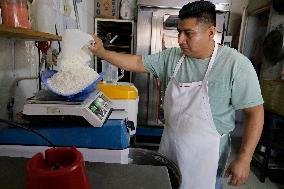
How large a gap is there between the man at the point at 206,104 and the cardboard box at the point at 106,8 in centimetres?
244

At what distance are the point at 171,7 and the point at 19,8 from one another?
2.74 meters

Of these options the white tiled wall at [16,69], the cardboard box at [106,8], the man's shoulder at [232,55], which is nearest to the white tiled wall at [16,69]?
the white tiled wall at [16,69]

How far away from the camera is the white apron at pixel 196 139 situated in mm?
1343

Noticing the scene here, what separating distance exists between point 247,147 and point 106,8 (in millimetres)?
3034

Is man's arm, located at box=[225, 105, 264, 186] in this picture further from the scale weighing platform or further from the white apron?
the scale weighing platform

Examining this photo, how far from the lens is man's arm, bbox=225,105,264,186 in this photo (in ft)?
4.48

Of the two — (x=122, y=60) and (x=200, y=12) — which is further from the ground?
(x=200, y=12)

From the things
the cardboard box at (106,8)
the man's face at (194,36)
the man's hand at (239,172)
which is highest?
the cardboard box at (106,8)

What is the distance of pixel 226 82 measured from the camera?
1373mm

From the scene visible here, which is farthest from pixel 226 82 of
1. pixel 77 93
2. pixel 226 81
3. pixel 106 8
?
pixel 106 8

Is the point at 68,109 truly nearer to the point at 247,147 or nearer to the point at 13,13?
the point at 13,13

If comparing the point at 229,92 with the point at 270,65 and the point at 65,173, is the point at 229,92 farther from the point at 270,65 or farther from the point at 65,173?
the point at 270,65

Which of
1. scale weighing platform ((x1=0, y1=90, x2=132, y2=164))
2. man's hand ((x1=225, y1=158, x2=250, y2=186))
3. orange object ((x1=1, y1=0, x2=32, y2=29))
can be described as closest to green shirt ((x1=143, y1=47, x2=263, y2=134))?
man's hand ((x1=225, y1=158, x2=250, y2=186))

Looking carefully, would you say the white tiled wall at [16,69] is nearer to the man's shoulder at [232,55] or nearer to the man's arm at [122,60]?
the man's arm at [122,60]
